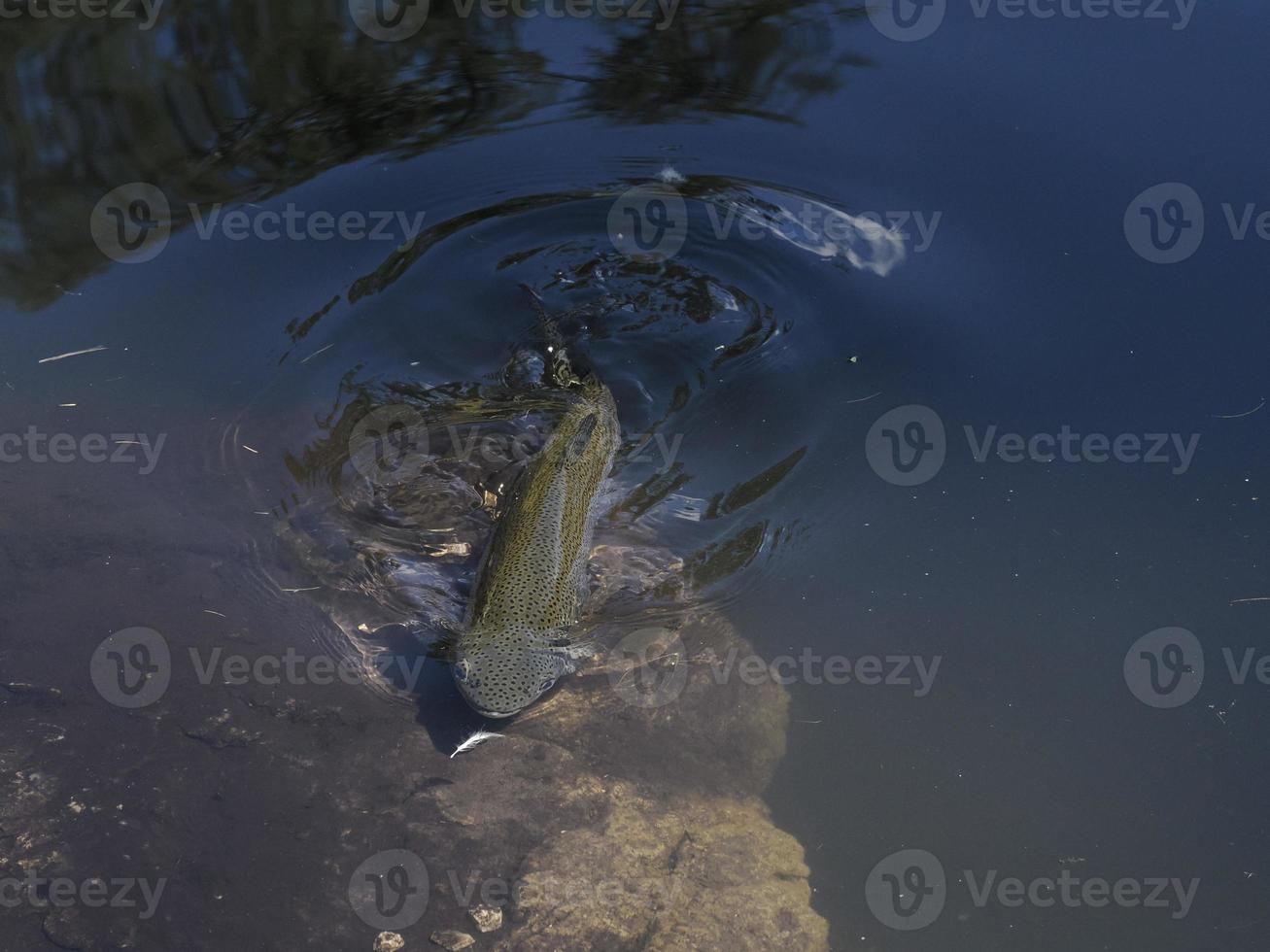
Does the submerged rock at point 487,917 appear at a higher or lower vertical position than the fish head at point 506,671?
lower

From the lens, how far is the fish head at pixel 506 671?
506 centimetres

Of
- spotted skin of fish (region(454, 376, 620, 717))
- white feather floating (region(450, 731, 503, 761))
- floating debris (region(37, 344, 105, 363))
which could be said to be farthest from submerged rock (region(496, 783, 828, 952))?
floating debris (region(37, 344, 105, 363))

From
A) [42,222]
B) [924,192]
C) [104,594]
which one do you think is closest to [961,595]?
[924,192]

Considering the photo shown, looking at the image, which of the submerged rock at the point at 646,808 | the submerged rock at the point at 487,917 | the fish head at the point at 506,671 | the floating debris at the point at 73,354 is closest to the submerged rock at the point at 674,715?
the submerged rock at the point at 646,808

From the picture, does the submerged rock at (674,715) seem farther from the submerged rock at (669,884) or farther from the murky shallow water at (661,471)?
the submerged rock at (669,884)

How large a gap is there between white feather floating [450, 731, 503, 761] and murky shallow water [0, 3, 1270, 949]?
0.30 ft

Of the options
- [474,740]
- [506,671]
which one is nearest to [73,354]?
[506,671]

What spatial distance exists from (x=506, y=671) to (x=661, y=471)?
6.27 ft

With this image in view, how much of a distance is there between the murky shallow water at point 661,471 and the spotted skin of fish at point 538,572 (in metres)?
0.17

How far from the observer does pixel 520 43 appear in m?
A: 9.51

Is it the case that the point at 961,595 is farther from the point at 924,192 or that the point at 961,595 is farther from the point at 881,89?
the point at 881,89

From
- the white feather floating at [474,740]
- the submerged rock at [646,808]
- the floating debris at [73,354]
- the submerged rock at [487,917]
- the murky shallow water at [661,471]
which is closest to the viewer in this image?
the submerged rock at [487,917]

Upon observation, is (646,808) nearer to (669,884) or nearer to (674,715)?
(669,884)

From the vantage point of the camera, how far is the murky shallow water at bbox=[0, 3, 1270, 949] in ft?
15.4
